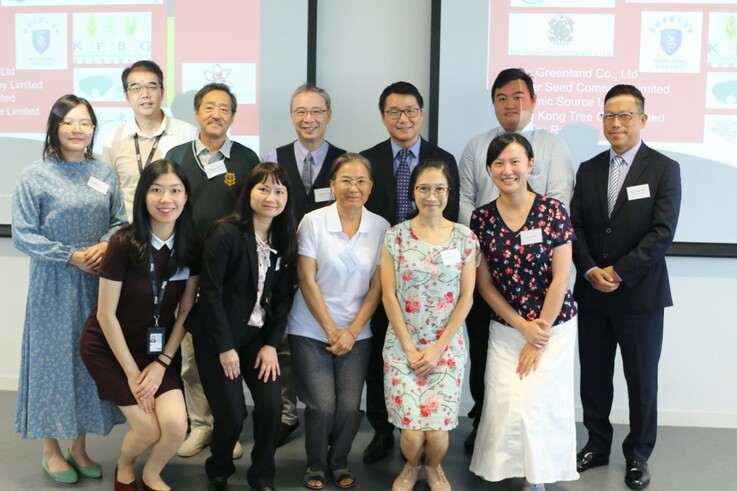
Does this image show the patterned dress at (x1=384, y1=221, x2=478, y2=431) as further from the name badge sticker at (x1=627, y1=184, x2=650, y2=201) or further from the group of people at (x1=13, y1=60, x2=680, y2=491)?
the name badge sticker at (x1=627, y1=184, x2=650, y2=201)

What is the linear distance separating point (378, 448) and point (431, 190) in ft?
4.33

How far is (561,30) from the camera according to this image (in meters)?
3.63

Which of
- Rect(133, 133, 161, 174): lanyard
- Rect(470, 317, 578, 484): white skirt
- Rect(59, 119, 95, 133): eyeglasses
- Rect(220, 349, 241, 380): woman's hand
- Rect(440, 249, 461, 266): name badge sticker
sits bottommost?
Rect(470, 317, 578, 484): white skirt

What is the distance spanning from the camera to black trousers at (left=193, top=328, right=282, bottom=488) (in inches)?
105

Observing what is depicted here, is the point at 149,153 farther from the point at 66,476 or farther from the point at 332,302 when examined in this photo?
the point at 66,476

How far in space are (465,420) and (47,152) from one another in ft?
8.52

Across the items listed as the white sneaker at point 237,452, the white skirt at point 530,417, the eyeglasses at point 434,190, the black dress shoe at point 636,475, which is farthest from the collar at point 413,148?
the black dress shoe at point 636,475

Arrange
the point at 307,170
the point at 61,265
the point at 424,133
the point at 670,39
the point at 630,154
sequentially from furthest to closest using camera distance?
1. the point at 424,133
2. the point at 670,39
3. the point at 307,170
4. the point at 630,154
5. the point at 61,265

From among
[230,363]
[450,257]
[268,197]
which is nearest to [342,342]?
[230,363]

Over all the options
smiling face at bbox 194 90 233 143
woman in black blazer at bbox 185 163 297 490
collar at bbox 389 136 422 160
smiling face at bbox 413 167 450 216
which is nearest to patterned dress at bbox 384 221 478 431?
smiling face at bbox 413 167 450 216

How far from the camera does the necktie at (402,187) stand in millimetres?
3150

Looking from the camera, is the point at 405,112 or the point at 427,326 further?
the point at 405,112

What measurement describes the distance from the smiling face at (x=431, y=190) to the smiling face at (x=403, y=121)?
0.51 metres

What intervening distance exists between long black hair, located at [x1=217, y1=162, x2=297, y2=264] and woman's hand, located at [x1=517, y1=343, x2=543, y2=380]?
1054mm
